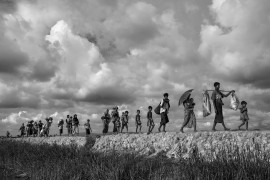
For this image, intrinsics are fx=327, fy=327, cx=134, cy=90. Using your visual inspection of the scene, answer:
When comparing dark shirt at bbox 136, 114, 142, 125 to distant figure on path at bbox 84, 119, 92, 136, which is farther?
distant figure on path at bbox 84, 119, 92, 136

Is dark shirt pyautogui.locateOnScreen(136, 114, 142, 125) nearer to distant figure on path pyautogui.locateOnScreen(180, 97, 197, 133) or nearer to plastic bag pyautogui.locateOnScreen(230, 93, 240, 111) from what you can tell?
distant figure on path pyautogui.locateOnScreen(180, 97, 197, 133)

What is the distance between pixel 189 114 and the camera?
14281 mm

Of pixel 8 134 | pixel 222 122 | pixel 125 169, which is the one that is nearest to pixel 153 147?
pixel 222 122

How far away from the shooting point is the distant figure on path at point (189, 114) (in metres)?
14.3

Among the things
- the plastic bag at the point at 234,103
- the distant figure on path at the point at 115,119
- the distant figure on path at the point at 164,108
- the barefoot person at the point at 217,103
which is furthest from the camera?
the distant figure on path at the point at 115,119

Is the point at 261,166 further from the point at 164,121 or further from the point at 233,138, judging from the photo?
the point at 164,121

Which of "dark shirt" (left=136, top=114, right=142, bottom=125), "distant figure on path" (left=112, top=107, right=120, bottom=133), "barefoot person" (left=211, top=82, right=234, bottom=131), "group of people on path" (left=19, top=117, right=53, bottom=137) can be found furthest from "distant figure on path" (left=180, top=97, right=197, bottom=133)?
"group of people on path" (left=19, top=117, right=53, bottom=137)

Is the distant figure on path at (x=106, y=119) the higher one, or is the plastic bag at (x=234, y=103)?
the plastic bag at (x=234, y=103)

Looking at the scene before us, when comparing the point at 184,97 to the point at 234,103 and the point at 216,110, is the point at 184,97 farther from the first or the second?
the point at 234,103

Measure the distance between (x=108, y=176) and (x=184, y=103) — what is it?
7.54 meters

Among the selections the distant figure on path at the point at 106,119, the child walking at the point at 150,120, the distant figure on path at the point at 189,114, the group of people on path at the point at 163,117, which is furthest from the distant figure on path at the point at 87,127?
the distant figure on path at the point at 189,114

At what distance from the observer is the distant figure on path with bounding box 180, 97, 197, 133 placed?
14.3 m

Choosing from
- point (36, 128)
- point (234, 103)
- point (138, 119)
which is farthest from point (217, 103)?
point (36, 128)

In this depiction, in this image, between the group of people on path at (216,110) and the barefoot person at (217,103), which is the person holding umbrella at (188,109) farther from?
the barefoot person at (217,103)
